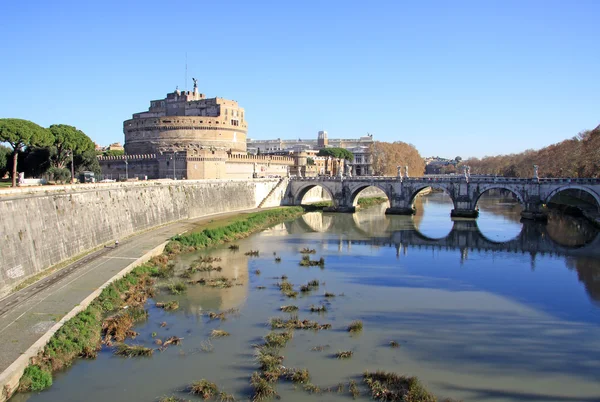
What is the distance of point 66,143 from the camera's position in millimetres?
28297

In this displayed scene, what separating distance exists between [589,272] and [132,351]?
16342mm

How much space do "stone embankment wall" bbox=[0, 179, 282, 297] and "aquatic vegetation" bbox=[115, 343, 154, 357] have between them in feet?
12.4

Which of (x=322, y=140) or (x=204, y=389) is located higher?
(x=322, y=140)

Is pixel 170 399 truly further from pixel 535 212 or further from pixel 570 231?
pixel 535 212

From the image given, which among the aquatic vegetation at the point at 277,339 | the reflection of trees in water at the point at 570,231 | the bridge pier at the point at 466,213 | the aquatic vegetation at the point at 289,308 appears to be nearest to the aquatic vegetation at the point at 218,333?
the aquatic vegetation at the point at 277,339

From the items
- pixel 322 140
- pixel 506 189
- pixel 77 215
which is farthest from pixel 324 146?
pixel 77 215

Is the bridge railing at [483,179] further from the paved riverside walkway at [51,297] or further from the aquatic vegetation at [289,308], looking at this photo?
the aquatic vegetation at [289,308]

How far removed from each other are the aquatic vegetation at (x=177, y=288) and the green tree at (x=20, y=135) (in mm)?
10279

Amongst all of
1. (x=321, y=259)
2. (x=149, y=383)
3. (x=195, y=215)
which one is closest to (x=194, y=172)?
(x=195, y=215)

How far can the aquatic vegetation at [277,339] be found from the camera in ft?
37.1

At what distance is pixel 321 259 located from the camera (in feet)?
67.0

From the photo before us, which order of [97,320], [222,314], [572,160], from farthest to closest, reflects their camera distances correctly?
[572,160] → [222,314] → [97,320]

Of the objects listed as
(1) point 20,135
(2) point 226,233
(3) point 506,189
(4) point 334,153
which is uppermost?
(4) point 334,153

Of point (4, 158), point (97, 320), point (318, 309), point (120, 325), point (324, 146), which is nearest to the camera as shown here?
point (120, 325)
